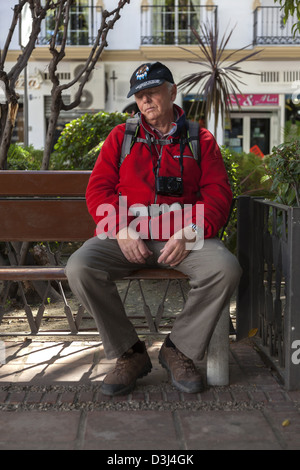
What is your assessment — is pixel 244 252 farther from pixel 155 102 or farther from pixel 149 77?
pixel 149 77

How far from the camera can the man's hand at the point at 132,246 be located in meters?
3.50

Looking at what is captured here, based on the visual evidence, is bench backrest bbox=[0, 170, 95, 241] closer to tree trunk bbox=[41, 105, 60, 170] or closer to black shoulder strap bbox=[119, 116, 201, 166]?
black shoulder strap bbox=[119, 116, 201, 166]

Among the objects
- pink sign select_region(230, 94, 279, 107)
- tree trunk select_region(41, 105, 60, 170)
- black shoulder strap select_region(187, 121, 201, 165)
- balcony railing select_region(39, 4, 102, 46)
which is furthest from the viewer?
pink sign select_region(230, 94, 279, 107)

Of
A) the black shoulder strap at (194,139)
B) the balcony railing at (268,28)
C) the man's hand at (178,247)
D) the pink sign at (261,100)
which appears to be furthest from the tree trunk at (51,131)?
the balcony railing at (268,28)

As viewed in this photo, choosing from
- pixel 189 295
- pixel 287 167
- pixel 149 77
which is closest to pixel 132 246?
pixel 189 295

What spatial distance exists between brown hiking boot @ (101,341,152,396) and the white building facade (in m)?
19.2

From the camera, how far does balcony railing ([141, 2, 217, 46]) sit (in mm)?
22391

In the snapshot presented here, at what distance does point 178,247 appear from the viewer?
348 centimetres

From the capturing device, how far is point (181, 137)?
3.74 metres

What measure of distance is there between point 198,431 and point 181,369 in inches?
22.9

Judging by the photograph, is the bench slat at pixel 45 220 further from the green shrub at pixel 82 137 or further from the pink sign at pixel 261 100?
the pink sign at pixel 261 100

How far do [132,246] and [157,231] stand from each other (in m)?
0.20

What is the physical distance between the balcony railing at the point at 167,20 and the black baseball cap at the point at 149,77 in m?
19.3

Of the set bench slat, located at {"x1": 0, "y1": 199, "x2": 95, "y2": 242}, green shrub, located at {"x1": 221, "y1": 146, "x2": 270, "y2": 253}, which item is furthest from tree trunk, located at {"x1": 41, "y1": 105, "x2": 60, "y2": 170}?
bench slat, located at {"x1": 0, "y1": 199, "x2": 95, "y2": 242}
